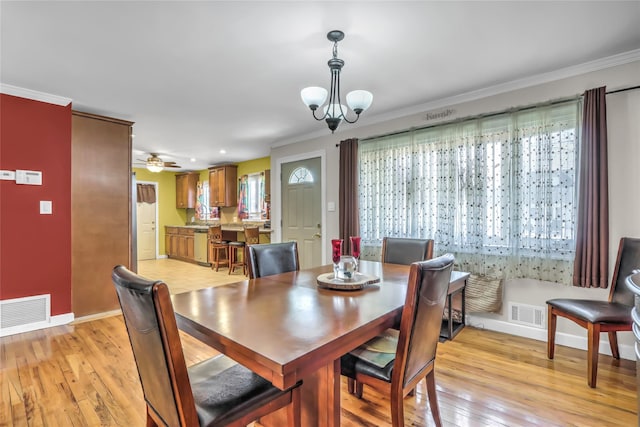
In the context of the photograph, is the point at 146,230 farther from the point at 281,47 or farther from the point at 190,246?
the point at 281,47

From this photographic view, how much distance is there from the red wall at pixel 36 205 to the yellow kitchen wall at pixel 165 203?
193 inches

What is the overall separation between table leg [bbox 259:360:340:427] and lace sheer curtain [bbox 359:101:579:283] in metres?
2.35

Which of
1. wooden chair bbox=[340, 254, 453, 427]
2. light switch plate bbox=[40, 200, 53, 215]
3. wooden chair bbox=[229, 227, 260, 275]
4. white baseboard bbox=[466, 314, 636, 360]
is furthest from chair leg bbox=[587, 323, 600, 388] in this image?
light switch plate bbox=[40, 200, 53, 215]

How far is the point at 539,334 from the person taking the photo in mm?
2816

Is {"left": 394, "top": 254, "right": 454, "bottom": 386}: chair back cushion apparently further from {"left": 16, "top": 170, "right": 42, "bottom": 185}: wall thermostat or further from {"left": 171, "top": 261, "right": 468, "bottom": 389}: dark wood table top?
{"left": 16, "top": 170, "right": 42, "bottom": 185}: wall thermostat

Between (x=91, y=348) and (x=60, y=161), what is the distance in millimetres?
1949

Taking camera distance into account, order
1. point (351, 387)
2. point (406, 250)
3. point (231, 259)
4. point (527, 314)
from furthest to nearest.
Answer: point (231, 259) → point (527, 314) → point (406, 250) → point (351, 387)

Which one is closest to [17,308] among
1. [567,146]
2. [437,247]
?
[437,247]

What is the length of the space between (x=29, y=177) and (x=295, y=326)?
11.4 ft

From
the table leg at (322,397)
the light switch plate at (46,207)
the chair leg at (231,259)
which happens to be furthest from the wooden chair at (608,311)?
the chair leg at (231,259)

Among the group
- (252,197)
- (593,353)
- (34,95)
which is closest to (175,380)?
(593,353)

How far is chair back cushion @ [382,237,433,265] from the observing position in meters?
2.64

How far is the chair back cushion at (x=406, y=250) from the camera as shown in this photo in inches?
104

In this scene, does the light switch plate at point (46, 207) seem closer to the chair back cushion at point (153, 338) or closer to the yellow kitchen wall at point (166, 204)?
the chair back cushion at point (153, 338)
